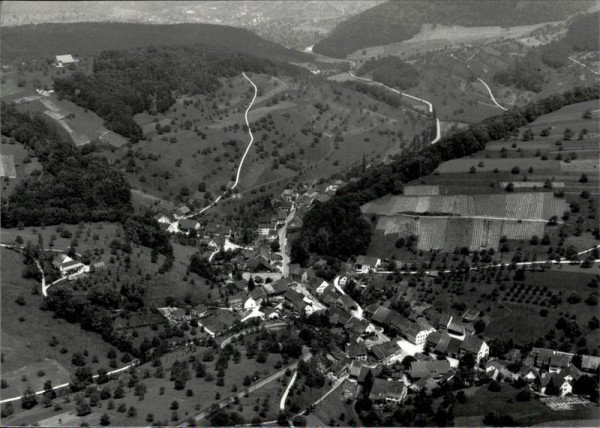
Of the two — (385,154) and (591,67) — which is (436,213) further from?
(591,67)

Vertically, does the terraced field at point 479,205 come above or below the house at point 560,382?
above

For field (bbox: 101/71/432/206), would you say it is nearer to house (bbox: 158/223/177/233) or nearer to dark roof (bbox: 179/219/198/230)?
dark roof (bbox: 179/219/198/230)

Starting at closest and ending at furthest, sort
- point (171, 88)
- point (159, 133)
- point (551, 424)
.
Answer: point (551, 424) → point (159, 133) → point (171, 88)

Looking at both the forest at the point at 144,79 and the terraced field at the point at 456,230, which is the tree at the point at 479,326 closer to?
the terraced field at the point at 456,230

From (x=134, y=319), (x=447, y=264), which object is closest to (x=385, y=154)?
(x=447, y=264)

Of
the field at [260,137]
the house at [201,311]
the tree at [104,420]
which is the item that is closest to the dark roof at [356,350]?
the house at [201,311]

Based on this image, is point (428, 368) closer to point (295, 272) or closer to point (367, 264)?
point (367, 264)

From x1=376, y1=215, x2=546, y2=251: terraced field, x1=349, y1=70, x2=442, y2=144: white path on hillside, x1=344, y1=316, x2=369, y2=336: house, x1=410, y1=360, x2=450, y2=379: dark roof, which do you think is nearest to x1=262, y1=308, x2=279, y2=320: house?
x1=344, y1=316, x2=369, y2=336: house
